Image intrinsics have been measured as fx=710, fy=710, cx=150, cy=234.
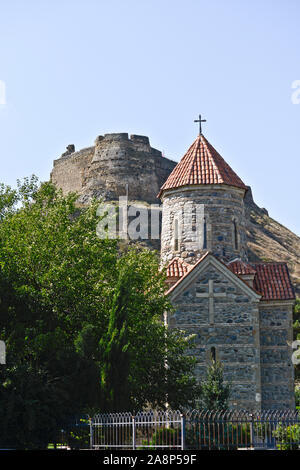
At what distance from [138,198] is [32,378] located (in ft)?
168

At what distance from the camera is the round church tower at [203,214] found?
24547 millimetres

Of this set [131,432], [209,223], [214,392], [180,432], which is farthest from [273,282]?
[131,432]

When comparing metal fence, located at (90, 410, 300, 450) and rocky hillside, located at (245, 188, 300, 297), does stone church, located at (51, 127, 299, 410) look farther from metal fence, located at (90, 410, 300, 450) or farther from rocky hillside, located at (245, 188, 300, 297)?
rocky hillside, located at (245, 188, 300, 297)

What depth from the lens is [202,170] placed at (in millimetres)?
25453

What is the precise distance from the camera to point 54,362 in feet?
57.3

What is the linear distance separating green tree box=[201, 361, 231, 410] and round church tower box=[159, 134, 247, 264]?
529cm

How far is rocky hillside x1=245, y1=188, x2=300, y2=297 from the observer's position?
66.2m

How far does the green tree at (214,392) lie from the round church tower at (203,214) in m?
5.29

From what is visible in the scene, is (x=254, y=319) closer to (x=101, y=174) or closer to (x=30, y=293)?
(x=30, y=293)

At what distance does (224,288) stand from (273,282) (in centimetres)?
264

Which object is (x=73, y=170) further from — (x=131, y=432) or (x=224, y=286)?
(x=131, y=432)

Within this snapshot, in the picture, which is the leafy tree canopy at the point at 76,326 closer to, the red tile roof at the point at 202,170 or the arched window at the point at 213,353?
the arched window at the point at 213,353

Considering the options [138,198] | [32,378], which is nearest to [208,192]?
[32,378]

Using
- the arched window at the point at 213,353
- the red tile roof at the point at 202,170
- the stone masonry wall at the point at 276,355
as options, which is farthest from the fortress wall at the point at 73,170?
the arched window at the point at 213,353
